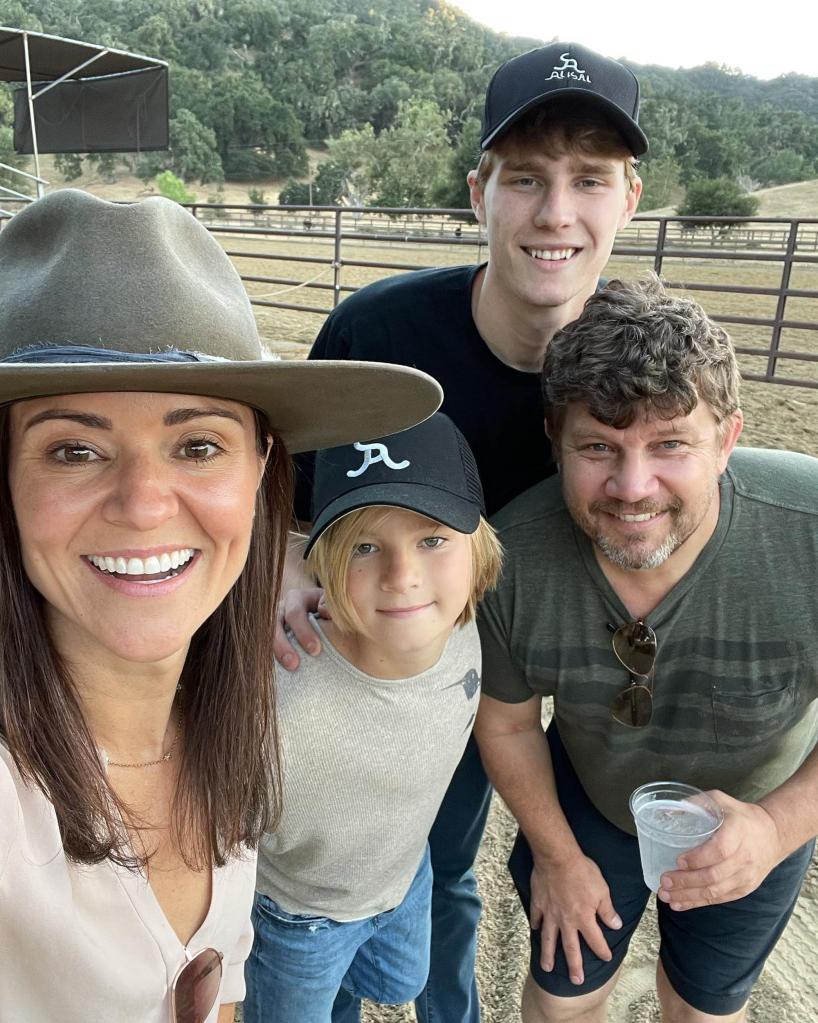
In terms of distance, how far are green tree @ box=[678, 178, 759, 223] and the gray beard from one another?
136 ft

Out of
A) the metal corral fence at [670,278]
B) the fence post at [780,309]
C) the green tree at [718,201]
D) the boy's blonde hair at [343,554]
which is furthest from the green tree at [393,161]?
the boy's blonde hair at [343,554]

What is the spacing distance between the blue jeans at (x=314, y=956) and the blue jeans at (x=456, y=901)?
28cm

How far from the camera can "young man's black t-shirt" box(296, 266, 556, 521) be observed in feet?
6.03

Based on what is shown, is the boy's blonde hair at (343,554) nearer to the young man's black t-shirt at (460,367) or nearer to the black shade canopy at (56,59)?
the young man's black t-shirt at (460,367)

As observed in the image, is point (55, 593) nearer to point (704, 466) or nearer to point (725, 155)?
point (704, 466)

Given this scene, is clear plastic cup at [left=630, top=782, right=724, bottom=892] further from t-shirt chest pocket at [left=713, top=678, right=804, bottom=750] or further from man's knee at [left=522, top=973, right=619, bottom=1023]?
man's knee at [left=522, top=973, right=619, bottom=1023]

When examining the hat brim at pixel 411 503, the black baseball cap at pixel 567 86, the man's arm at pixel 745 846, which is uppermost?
the black baseball cap at pixel 567 86

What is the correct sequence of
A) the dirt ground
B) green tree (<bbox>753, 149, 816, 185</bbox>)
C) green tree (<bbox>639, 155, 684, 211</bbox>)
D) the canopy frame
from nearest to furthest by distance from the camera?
the dirt ground
the canopy frame
green tree (<bbox>639, 155, 684, 211</bbox>)
green tree (<bbox>753, 149, 816, 185</bbox>)

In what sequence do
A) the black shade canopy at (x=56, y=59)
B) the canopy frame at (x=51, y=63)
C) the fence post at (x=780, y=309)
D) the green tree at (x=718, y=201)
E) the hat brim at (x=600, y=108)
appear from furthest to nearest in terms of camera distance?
the green tree at (x=718, y=201), the black shade canopy at (x=56, y=59), the canopy frame at (x=51, y=63), the fence post at (x=780, y=309), the hat brim at (x=600, y=108)

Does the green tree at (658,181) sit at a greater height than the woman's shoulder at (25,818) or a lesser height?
greater

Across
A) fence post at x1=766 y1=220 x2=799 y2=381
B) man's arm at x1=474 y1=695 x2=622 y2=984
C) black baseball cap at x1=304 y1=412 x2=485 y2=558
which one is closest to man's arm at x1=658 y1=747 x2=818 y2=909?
man's arm at x1=474 y1=695 x2=622 y2=984

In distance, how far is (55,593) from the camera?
96 centimetres

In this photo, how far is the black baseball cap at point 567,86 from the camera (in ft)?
5.67

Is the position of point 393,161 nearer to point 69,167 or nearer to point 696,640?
point 69,167
